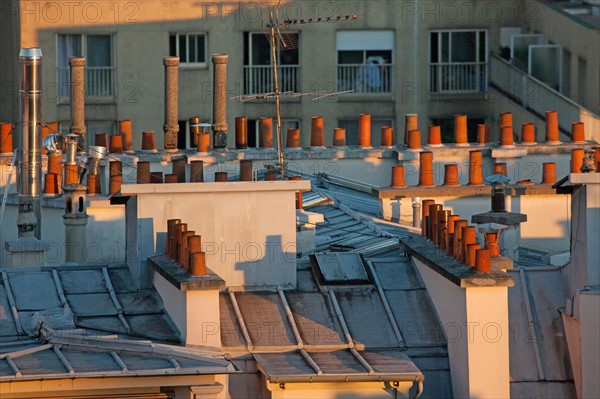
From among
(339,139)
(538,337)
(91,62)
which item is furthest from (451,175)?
(91,62)

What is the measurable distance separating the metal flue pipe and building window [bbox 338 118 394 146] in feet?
105

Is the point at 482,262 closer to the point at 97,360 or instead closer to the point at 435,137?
the point at 97,360

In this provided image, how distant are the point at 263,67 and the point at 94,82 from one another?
5.84 m

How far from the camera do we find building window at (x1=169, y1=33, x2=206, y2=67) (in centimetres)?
7612

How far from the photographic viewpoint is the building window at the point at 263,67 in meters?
76.8

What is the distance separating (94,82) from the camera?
7575 cm

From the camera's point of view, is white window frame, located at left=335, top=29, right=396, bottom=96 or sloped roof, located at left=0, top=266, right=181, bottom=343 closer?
sloped roof, located at left=0, top=266, right=181, bottom=343

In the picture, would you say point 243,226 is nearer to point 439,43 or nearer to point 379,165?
point 379,165

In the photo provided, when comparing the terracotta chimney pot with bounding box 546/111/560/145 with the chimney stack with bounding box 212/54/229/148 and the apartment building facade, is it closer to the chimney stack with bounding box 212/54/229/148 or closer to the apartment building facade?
the chimney stack with bounding box 212/54/229/148

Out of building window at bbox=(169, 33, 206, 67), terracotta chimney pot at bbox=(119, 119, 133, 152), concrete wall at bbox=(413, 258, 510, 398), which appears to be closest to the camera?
concrete wall at bbox=(413, 258, 510, 398)

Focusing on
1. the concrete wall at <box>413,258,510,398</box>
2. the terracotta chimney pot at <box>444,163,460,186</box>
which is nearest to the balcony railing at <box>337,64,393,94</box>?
the terracotta chimney pot at <box>444,163,460,186</box>

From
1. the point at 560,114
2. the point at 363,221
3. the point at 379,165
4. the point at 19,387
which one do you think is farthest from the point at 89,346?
the point at 560,114

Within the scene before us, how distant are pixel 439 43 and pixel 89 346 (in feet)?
164

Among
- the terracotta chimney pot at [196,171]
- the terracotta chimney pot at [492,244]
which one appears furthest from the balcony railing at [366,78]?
the terracotta chimney pot at [492,244]
